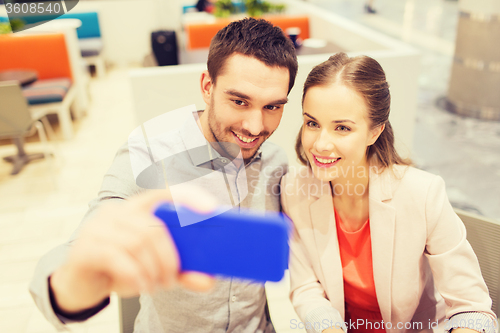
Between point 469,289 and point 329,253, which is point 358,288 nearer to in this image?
point 329,253

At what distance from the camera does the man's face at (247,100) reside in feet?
2.16

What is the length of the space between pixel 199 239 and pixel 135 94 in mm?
1376

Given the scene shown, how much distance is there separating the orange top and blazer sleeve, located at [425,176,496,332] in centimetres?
14

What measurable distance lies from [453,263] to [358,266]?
0.21 metres

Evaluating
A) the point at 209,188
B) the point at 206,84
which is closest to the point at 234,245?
the point at 209,188

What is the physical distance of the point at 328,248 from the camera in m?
0.87

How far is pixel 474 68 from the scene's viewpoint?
3424 mm

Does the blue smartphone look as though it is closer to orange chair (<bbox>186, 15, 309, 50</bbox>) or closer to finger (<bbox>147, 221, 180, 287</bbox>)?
finger (<bbox>147, 221, 180, 287</bbox>)

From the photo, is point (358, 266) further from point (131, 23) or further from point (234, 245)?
point (131, 23)

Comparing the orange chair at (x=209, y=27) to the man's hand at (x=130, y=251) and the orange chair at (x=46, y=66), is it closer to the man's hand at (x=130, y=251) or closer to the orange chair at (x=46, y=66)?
the orange chair at (x=46, y=66)

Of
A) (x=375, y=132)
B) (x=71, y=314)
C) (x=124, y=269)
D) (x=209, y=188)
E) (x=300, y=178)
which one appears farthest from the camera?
(x=300, y=178)

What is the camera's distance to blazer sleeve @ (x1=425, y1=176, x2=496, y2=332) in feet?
2.55

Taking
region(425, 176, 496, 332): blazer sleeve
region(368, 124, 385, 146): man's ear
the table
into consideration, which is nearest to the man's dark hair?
region(368, 124, 385, 146): man's ear

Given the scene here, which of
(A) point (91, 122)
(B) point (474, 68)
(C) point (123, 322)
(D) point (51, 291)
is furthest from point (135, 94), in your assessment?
(B) point (474, 68)
